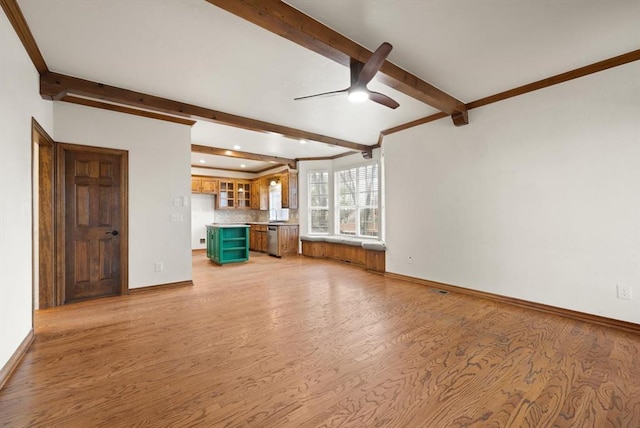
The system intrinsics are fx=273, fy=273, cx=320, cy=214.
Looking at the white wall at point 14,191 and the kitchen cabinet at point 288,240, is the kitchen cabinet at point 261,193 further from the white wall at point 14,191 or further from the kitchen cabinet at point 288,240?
the white wall at point 14,191

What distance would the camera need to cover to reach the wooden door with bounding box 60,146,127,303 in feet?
11.7

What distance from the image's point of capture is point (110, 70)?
2914 millimetres

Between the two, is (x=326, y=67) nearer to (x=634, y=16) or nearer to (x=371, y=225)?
(x=634, y=16)

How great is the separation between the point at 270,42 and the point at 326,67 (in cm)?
65

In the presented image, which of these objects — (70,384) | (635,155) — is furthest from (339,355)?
(635,155)

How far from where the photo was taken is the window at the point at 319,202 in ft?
24.2

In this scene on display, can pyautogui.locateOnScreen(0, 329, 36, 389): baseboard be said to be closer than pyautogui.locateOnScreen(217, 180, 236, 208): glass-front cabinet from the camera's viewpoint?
Yes

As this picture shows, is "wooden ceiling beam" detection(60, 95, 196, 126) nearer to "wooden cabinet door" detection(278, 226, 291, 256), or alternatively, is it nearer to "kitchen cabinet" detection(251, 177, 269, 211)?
"wooden cabinet door" detection(278, 226, 291, 256)

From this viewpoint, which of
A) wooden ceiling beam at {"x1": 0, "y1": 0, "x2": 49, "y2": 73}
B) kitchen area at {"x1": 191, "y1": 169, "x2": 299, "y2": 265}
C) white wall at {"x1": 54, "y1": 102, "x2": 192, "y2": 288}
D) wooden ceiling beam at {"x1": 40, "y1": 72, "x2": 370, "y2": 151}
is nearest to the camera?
wooden ceiling beam at {"x1": 0, "y1": 0, "x2": 49, "y2": 73}

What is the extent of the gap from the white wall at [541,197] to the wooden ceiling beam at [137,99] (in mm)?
2663

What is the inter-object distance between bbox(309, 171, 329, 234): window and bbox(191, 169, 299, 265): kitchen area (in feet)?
1.44

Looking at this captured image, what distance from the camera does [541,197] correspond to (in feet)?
10.6

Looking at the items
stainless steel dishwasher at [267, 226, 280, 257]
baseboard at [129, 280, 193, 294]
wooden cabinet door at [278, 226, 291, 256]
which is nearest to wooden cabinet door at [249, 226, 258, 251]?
stainless steel dishwasher at [267, 226, 280, 257]

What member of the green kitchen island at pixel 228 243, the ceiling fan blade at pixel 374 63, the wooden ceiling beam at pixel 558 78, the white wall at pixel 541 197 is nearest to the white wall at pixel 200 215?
the green kitchen island at pixel 228 243
